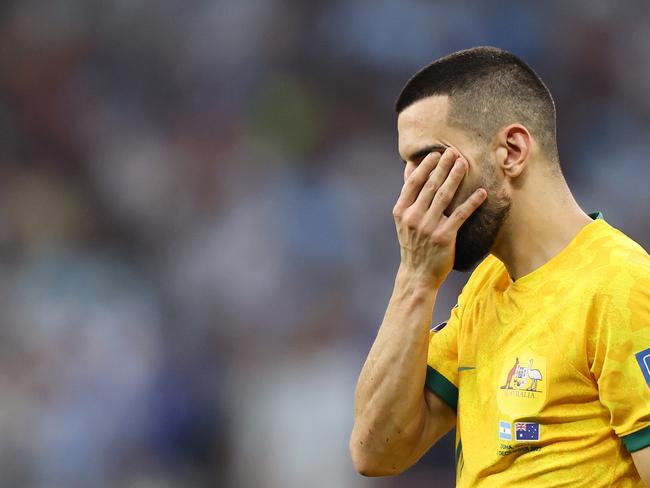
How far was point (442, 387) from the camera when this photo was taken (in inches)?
91.4

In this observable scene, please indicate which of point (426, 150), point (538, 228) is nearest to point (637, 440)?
point (538, 228)

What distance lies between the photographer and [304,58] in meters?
5.91

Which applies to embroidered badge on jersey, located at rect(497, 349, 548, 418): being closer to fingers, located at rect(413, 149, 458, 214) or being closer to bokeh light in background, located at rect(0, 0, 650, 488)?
fingers, located at rect(413, 149, 458, 214)

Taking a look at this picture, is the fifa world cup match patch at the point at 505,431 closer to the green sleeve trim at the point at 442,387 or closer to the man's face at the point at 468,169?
the green sleeve trim at the point at 442,387

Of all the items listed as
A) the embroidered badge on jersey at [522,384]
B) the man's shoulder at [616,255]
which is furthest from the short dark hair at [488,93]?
the embroidered badge on jersey at [522,384]

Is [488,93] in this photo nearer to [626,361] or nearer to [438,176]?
[438,176]

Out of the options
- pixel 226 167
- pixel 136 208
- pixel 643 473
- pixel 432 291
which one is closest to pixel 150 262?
pixel 136 208

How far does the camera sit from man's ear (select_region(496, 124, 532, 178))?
2182mm

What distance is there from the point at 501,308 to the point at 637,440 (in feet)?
1.62

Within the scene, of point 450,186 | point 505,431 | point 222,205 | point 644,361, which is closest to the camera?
point 644,361

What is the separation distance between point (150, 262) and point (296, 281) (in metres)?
0.91

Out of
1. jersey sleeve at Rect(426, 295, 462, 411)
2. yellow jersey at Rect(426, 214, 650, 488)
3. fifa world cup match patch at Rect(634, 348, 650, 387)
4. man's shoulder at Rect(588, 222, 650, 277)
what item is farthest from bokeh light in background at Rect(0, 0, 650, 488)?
fifa world cup match patch at Rect(634, 348, 650, 387)

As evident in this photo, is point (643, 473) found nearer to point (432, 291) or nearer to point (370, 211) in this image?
point (432, 291)

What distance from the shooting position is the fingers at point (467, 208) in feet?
7.07
